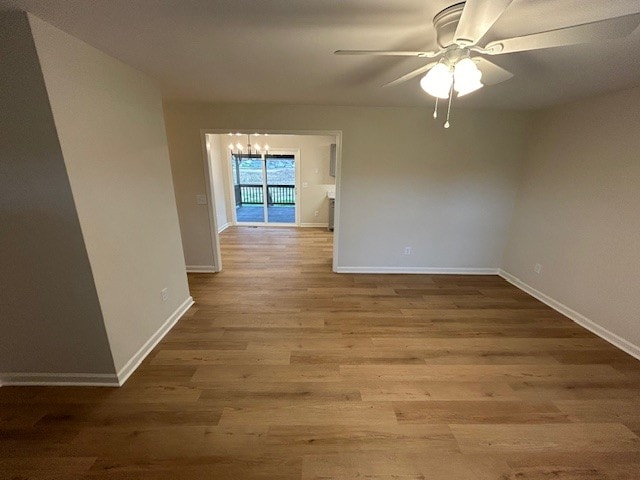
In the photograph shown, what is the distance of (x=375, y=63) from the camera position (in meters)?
1.84

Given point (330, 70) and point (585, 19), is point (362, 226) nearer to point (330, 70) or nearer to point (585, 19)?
point (330, 70)

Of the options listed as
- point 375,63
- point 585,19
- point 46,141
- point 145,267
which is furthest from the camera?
point 145,267

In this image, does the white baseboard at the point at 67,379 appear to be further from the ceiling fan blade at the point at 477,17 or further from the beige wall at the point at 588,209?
the beige wall at the point at 588,209

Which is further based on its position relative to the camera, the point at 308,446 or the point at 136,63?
the point at 136,63

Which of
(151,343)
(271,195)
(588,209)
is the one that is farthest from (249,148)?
(588,209)

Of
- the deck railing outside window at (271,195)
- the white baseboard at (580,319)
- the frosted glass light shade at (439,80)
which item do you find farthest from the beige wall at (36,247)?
the deck railing outside window at (271,195)

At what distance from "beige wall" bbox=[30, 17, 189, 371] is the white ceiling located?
0.61 feet

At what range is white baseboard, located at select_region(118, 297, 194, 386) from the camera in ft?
6.34

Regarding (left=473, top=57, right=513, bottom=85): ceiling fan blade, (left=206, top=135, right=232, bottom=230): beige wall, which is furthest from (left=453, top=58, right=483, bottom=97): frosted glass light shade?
(left=206, top=135, right=232, bottom=230): beige wall

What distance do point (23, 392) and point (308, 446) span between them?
2.01 metres

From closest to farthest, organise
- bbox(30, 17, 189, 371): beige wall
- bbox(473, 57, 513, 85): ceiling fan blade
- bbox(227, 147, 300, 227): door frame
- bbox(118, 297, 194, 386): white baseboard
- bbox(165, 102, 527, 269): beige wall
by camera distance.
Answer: bbox(473, 57, 513, 85): ceiling fan blade
bbox(30, 17, 189, 371): beige wall
bbox(118, 297, 194, 386): white baseboard
bbox(165, 102, 527, 269): beige wall
bbox(227, 147, 300, 227): door frame

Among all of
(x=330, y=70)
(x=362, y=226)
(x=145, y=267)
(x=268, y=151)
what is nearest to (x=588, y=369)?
(x=362, y=226)

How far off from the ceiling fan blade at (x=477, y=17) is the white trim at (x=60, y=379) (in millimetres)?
2850

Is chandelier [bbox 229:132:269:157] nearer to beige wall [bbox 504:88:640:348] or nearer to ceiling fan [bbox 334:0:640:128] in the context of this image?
beige wall [bbox 504:88:640:348]
